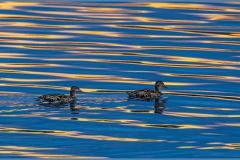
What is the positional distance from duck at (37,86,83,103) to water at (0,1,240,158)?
20 centimetres

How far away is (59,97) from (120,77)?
3.60 meters

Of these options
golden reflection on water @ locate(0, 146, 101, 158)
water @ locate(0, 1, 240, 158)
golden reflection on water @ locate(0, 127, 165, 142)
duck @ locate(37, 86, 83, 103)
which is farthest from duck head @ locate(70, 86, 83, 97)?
golden reflection on water @ locate(0, 146, 101, 158)

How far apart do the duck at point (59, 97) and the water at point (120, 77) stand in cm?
20

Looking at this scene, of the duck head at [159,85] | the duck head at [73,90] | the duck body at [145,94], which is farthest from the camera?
the duck head at [159,85]

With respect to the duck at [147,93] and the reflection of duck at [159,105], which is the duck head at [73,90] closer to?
the duck at [147,93]

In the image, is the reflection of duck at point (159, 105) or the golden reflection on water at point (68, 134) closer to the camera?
the golden reflection on water at point (68, 134)

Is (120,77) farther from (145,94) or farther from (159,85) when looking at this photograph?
(145,94)

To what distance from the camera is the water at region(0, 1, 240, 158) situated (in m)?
18.9

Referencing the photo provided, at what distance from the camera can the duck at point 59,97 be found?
72.3 feet

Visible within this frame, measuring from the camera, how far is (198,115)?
21578mm

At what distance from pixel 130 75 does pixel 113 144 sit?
7.51 metres

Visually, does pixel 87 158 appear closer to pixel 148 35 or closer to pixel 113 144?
pixel 113 144

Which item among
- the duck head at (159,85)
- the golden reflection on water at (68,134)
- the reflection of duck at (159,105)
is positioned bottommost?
the golden reflection on water at (68,134)

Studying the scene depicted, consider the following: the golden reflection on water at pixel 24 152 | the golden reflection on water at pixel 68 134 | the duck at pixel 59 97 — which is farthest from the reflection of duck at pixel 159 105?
the golden reflection on water at pixel 24 152
